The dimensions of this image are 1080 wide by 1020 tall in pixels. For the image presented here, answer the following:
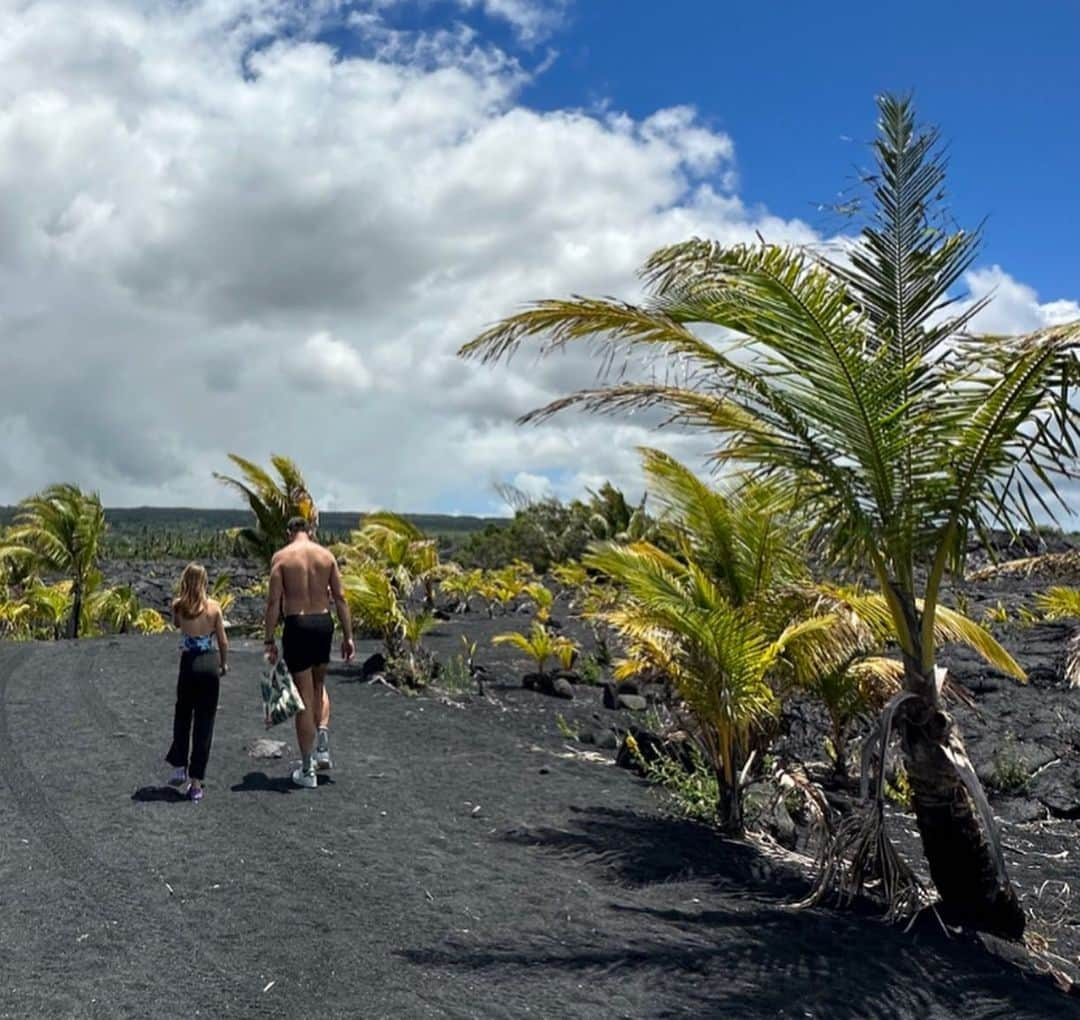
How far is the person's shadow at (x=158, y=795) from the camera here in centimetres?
683

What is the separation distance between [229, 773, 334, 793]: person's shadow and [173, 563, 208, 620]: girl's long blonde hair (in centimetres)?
127

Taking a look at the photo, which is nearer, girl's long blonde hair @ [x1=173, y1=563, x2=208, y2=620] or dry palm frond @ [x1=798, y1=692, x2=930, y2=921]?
dry palm frond @ [x1=798, y1=692, x2=930, y2=921]

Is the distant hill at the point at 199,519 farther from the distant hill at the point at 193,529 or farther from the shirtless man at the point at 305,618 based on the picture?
the shirtless man at the point at 305,618

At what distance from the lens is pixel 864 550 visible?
5.91 meters

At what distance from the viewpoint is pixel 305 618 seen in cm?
716

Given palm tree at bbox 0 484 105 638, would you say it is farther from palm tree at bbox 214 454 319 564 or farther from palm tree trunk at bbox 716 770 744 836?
palm tree trunk at bbox 716 770 744 836

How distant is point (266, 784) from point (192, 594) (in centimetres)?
147

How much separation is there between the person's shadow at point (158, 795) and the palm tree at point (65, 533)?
47.0ft

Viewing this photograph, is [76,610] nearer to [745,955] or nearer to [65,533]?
[65,533]

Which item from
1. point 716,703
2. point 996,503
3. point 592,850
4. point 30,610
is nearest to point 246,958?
point 592,850

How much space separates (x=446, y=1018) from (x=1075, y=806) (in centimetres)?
842

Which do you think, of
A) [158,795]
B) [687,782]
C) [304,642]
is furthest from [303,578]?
[687,782]

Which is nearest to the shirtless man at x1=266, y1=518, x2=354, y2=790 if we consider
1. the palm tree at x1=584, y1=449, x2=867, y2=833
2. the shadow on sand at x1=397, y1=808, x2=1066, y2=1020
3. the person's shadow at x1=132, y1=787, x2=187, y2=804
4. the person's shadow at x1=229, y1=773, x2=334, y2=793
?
the person's shadow at x1=229, y1=773, x2=334, y2=793

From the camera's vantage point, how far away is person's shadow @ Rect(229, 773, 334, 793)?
722 cm
